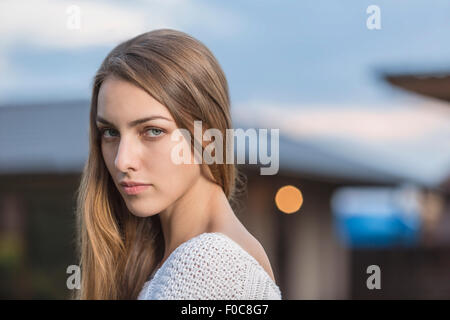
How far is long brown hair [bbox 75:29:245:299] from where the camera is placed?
1.56 m

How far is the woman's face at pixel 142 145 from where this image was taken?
5.06ft

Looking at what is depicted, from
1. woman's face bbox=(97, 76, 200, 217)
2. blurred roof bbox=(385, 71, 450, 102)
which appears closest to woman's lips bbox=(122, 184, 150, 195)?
woman's face bbox=(97, 76, 200, 217)

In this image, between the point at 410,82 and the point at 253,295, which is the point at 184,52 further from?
the point at 410,82

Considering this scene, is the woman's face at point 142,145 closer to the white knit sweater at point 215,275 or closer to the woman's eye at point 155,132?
the woman's eye at point 155,132

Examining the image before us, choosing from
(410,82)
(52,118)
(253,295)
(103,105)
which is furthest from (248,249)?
(52,118)

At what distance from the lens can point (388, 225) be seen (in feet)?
45.5

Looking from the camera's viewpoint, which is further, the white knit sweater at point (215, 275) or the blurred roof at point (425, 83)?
the blurred roof at point (425, 83)

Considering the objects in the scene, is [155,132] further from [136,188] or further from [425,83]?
[425,83]

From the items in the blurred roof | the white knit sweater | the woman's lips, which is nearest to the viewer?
the white knit sweater

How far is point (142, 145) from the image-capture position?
1578 mm

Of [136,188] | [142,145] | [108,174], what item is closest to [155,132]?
[142,145]

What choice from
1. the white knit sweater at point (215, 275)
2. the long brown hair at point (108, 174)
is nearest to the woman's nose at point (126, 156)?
the long brown hair at point (108, 174)

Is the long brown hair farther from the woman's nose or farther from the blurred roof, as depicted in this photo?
the blurred roof

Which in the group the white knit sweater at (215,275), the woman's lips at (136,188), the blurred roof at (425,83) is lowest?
the white knit sweater at (215,275)
